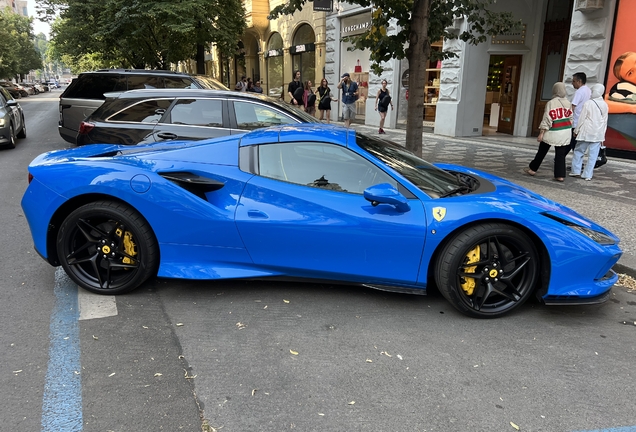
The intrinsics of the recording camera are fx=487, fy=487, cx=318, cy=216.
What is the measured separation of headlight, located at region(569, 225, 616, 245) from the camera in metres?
3.61

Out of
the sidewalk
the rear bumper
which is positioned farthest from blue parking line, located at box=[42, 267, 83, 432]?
the rear bumper

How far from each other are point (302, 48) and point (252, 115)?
17.2 metres

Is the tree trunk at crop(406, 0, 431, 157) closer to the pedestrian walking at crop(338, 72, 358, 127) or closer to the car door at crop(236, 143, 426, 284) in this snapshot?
the car door at crop(236, 143, 426, 284)

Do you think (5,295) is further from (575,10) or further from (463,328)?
(575,10)

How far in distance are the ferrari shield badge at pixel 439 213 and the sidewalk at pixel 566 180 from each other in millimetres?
2419

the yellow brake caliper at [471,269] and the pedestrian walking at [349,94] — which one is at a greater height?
the pedestrian walking at [349,94]

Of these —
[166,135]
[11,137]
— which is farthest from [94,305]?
[11,137]

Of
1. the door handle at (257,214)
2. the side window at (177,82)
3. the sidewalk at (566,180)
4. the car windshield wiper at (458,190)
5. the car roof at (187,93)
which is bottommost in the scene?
the sidewalk at (566,180)

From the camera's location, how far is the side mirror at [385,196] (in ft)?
11.3

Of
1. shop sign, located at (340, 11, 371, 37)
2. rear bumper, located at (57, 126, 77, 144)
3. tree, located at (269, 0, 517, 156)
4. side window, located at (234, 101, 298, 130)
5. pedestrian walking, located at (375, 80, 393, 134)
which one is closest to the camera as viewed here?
side window, located at (234, 101, 298, 130)

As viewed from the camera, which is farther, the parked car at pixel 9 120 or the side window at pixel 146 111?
the parked car at pixel 9 120

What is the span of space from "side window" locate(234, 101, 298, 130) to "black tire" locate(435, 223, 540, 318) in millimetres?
4023

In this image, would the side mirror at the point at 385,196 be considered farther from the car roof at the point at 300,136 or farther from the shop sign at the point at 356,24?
the shop sign at the point at 356,24

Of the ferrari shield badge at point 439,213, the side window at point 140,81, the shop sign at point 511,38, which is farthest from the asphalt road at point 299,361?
the shop sign at point 511,38
